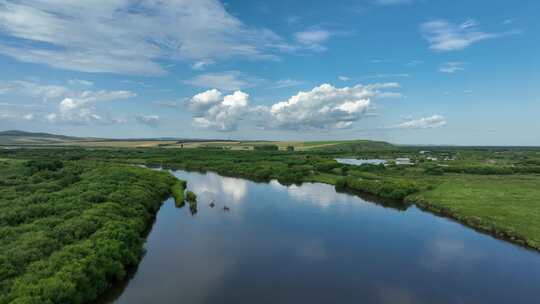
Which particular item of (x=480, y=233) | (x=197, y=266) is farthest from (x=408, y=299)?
(x=480, y=233)

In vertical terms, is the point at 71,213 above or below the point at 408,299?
above

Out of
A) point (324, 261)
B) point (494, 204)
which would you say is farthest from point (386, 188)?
point (324, 261)

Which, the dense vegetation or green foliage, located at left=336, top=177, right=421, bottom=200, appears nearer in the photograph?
the dense vegetation

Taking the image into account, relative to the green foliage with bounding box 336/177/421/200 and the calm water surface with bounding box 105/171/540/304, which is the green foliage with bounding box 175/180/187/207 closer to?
the calm water surface with bounding box 105/171/540/304

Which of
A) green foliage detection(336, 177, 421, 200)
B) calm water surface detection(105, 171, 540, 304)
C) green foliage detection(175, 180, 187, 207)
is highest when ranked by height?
green foliage detection(336, 177, 421, 200)

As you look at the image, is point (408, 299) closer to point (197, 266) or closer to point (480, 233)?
point (197, 266)

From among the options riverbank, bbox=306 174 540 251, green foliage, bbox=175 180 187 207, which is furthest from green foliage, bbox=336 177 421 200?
green foliage, bbox=175 180 187 207
